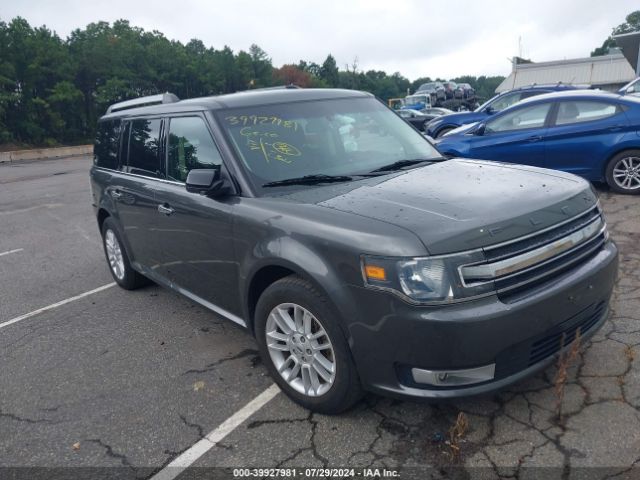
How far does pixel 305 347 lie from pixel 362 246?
78 centimetres

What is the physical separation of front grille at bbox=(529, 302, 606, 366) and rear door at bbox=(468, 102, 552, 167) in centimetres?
558

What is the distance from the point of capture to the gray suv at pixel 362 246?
2.48 meters

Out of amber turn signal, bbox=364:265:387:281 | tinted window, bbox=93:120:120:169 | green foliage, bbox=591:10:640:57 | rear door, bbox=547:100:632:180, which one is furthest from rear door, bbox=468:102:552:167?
green foliage, bbox=591:10:640:57

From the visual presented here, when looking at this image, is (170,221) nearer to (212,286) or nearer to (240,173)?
(212,286)

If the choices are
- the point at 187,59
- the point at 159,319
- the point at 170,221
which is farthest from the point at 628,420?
the point at 187,59

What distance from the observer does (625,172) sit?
753cm

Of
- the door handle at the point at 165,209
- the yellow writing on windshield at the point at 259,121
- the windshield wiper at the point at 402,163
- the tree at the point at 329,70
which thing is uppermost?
the tree at the point at 329,70

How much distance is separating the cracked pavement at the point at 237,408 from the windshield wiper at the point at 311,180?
4.21ft

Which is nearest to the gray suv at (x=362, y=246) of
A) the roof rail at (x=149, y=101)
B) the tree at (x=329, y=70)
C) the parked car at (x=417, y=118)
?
the roof rail at (x=149, y=101)

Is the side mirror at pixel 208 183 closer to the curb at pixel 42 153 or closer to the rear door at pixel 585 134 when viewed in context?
the rear door at pixel 585 134

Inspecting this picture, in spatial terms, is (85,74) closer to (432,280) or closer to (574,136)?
(574,136)

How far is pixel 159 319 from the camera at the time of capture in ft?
15.4

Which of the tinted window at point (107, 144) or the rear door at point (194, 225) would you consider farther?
the tinted window at point (107, 144)

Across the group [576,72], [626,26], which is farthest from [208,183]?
[626,26]
